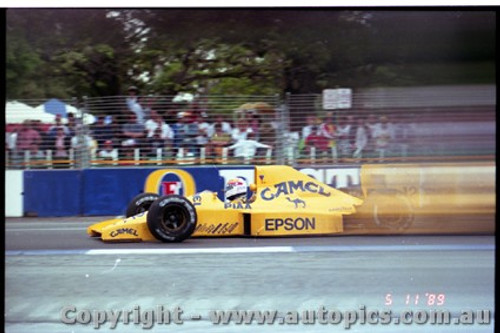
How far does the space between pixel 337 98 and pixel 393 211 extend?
52 cm

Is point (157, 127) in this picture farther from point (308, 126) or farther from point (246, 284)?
point (246, 284)

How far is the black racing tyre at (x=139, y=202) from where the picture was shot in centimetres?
403

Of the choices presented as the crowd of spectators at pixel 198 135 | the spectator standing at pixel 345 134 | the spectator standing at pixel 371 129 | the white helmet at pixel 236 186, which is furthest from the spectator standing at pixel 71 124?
the spectator standing at pixel 371 129

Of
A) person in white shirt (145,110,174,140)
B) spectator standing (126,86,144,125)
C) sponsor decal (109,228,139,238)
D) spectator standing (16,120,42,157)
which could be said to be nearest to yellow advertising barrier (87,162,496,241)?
sponsor decal (109,228,139,238)

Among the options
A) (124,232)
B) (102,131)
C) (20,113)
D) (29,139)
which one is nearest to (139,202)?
(124,232)

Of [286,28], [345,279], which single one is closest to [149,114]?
[286,28]

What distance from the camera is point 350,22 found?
11.4 ft

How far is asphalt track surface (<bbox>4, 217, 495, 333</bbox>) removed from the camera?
3.62 metres

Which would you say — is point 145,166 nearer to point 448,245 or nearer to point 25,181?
point 25,181

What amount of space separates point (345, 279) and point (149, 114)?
3.88 feet

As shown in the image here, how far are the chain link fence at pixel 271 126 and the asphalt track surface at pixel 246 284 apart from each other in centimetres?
36

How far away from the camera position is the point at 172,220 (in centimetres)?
547

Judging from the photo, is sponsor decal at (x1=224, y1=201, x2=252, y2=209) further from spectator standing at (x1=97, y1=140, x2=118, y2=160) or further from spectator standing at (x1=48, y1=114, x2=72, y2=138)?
spectator standing at (x1=48, y1=114, x2=72, y2=138)

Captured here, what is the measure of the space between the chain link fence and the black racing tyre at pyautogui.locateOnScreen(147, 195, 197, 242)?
36.7 inches
